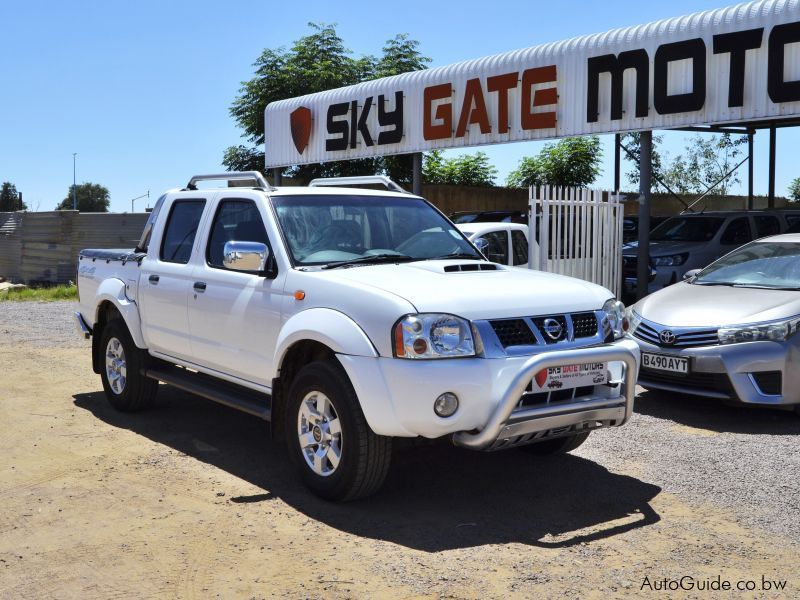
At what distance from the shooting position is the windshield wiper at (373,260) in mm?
5753

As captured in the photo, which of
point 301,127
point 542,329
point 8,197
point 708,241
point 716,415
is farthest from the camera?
point 8,197

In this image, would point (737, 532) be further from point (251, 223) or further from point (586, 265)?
point (586, 265)

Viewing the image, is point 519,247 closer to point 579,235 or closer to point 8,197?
point 579,235

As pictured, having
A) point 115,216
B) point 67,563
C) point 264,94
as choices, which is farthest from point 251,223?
point 264,94

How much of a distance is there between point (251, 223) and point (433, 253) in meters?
1.28

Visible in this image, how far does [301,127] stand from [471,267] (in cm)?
1624

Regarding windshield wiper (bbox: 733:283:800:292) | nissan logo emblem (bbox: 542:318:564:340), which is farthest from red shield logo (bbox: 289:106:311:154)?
nissan logo emblem (bbox: 542:318:564:340)

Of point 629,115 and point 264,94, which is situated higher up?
point 264,94

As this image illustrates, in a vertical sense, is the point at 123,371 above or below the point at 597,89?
below

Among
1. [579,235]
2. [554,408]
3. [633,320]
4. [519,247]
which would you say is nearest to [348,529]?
[554,408]

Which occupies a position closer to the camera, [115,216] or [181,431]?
[181,431]

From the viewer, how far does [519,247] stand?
39.7ft

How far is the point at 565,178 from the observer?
33.7m

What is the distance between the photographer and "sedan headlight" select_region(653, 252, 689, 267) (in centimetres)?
1459
